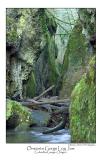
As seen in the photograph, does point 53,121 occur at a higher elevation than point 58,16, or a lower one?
lower

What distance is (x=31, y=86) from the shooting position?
17.9 ft

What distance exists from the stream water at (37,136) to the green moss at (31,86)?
0.75 ft

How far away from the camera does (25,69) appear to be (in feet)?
18.0

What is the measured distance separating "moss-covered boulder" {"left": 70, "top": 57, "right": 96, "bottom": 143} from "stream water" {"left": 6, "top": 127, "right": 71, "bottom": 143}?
6 cm

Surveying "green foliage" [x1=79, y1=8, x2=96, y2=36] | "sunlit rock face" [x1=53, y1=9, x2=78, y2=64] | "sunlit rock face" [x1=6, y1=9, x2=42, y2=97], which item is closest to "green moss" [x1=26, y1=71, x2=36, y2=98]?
"sunlit rock face" [x1=6, y1=9, x2=42, y2=97]

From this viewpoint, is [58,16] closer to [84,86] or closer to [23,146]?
[84,86]

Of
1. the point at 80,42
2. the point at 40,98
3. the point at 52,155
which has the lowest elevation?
the point at 52,155

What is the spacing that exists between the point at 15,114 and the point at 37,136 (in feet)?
0.68

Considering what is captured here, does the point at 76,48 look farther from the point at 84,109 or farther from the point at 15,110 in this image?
the point at 15,110

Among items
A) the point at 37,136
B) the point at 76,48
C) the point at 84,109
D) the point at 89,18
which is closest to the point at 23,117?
the point at 37,136

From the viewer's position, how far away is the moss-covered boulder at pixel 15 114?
5.42m

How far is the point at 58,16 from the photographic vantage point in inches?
215
